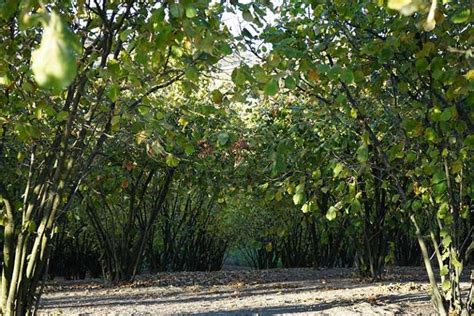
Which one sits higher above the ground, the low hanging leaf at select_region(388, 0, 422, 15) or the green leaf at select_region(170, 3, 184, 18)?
the green leaf at select_region(170, 3, 184, 18)

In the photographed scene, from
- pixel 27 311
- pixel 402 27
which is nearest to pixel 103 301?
pixel 27 311

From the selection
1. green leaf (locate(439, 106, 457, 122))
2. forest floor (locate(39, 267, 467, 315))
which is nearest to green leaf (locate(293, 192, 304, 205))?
green leaf (locate(439, 106, 457, 122))

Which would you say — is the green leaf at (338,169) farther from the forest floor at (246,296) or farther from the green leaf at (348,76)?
the forest floor at (246,296)

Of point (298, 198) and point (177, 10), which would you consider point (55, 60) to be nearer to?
point (177, 10)

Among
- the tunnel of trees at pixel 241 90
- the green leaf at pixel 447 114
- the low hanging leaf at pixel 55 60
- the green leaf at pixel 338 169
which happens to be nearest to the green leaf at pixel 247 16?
the tunnel of trees at pixel 241 90

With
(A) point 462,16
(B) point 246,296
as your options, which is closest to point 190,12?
(A) point 462,16

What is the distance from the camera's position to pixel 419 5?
149cm

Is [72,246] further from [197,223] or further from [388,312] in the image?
[388,312]

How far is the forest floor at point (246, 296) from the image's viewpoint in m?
7.21

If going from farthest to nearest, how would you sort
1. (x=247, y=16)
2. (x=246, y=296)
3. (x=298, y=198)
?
(x=246, y=296)
(x=298, y=198)
(x=247, y=16)

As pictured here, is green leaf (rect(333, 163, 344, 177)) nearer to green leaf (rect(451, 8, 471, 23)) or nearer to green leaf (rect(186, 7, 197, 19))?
green leaf (rect(451, 8, 471, 23))

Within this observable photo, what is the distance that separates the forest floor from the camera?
7211 mm

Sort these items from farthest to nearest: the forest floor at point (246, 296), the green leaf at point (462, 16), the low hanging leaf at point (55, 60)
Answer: the forest floor at point (246, 296), the green leaf at point (462, 16), the low hanging leaf at point (55, 60)

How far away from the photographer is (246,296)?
28.8 ft
